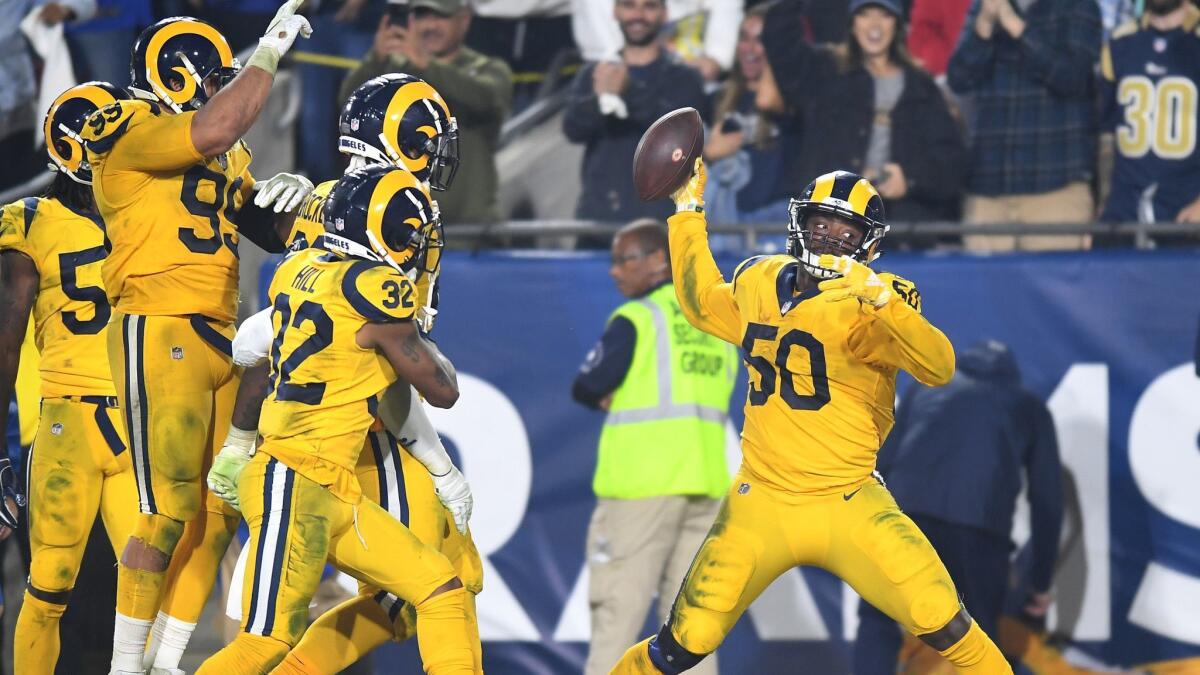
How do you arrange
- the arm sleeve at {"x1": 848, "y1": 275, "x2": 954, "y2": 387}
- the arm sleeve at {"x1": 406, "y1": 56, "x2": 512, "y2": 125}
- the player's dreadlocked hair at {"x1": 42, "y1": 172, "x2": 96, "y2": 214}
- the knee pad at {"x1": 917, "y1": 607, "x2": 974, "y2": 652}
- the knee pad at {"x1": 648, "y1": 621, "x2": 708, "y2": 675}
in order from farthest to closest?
the arm sleeve at {"x1": 406, "y1": 56, "x2": 512, "y2": 125}
the player's dreadlocked hair at {"x1": 42, "y1": 172, "x2": 96, "y2": 214}
the knee pad at {"x1": 648, "y1": 621, "x2": 708, "y2": 675}
the knee pad at {"x1": 917, "y1": 607, "x2": 974, "y2": 652}
the arm sleeve at {"x1": 848, "y1": 275, "x2": 954, "y2": 387}

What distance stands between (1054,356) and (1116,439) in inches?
18.4

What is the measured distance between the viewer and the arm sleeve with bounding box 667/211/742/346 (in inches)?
231

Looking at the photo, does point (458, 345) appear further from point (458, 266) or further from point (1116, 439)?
point (1116, 439)

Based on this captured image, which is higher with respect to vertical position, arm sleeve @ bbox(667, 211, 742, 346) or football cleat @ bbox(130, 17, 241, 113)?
football cleat @ bbox(130, 17, 241, 113)

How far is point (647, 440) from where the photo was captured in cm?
742

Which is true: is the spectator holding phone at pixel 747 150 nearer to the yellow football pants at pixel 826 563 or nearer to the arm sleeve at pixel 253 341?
the yellow football pants at pixel 826 563

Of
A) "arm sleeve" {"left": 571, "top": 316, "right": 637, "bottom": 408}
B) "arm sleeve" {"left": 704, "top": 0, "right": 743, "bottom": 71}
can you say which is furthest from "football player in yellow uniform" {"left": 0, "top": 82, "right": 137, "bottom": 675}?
"arm sleeve" {"left": 704, "top": 0, "right": 743, "bottom": 71}

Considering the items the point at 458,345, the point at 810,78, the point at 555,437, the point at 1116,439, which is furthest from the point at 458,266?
the point at 1116,439

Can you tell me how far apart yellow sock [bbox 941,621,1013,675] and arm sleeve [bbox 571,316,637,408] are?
2.34m

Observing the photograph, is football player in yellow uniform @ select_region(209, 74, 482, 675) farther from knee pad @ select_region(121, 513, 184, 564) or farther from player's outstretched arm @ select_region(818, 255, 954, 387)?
player's outstretched arm @ select_region(818, 255, 954, 387)

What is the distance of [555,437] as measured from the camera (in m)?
7.96

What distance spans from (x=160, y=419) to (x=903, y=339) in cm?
242

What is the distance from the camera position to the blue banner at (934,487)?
7.66 meters

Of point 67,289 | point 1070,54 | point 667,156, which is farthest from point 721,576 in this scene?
point 1070,54
